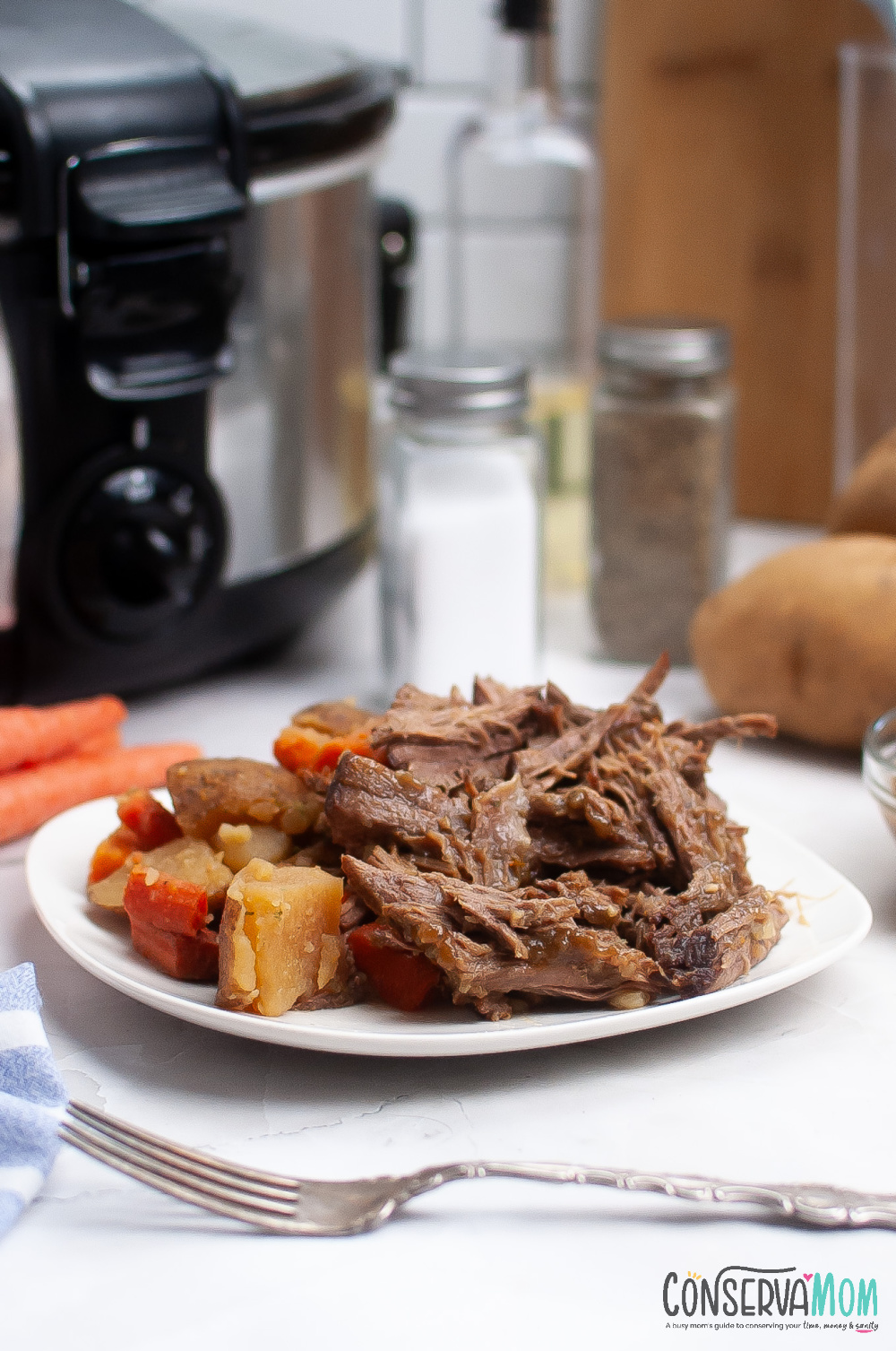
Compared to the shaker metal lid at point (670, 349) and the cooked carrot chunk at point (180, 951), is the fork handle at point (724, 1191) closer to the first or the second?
the cooked carrot chunk at point (180, 951)

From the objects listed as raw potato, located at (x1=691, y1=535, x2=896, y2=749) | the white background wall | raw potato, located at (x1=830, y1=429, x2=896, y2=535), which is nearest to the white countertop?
raw potato, located at (x1=691, y1=535, x2=896, y2=749)

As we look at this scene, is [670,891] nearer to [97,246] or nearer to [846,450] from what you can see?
[97,246]

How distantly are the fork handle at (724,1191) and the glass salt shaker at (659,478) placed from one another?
760 mm

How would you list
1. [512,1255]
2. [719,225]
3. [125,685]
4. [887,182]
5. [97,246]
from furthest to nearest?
[719,225] → [887,182] → [125,685] → [97,246] → [512,1255]

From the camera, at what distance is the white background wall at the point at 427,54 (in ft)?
5.61

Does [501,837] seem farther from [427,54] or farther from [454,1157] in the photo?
[427,54]

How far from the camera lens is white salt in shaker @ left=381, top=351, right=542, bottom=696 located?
1178 mm

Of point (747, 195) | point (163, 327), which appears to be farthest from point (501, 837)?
point (747, 195)

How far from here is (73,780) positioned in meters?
1.02

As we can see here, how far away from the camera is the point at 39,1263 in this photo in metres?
0.58

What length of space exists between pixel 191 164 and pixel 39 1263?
0.71 m

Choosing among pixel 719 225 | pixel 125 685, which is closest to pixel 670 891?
pixel 125 685

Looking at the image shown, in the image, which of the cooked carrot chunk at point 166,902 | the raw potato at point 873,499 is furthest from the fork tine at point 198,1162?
the raw potato at point 873,499

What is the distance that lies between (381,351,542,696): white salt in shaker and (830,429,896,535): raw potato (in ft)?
0.81
